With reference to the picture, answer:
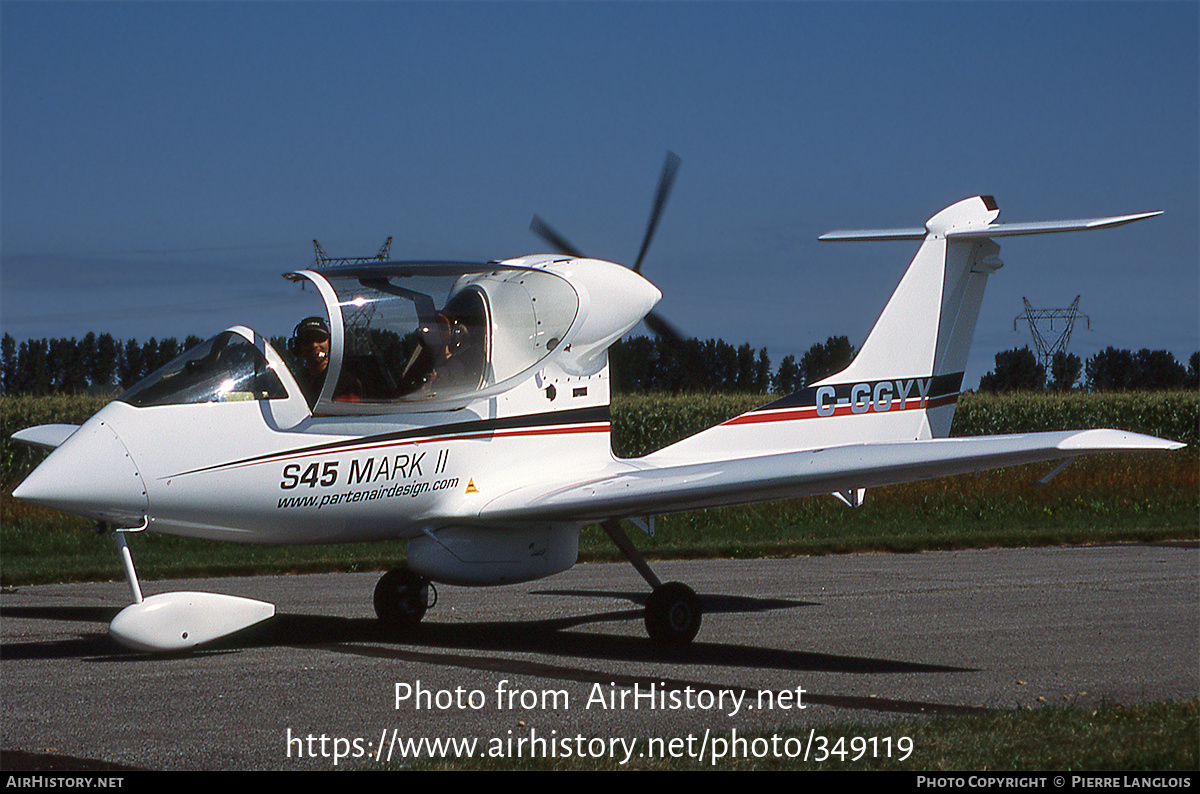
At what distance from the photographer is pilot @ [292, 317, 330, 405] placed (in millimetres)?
9375

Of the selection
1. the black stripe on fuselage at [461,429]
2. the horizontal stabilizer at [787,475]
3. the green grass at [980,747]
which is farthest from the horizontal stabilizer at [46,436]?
the green grass at [980,747]

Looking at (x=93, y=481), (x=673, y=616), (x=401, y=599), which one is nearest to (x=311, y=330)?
(x=93, y=481)

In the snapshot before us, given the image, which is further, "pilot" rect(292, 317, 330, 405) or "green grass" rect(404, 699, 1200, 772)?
"pilot" rect(292, 317, 330, 405)

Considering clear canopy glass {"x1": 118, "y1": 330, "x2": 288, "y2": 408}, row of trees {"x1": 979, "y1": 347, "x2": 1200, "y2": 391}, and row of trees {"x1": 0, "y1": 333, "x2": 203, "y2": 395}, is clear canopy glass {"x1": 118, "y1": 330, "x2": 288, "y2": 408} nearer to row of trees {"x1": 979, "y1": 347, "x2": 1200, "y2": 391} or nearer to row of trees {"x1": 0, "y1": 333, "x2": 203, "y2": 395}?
row of trees {"x1": 0, "y1": 333, "x2": 203, "y2": 395}

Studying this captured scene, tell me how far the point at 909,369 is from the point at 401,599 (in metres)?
5.45

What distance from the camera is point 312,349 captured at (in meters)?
9.38

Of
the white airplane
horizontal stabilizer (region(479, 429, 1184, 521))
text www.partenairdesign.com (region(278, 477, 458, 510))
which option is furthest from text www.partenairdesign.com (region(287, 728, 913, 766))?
text www.partenairdesign.com (region(278, 477, 458, 510))

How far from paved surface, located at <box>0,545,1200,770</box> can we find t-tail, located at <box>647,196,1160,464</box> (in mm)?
1700

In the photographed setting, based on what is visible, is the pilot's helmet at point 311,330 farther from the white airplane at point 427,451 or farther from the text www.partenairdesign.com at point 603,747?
the text www.partenairdesign.com at point 603,747

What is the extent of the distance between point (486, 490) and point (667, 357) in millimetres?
3229

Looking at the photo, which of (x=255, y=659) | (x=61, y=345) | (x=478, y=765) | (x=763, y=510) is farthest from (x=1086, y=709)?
(x=61, y=345)

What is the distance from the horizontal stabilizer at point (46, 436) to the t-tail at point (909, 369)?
19.1 feet

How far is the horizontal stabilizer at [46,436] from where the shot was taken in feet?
39.8

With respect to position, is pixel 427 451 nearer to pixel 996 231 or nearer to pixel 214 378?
pixel 214 378
